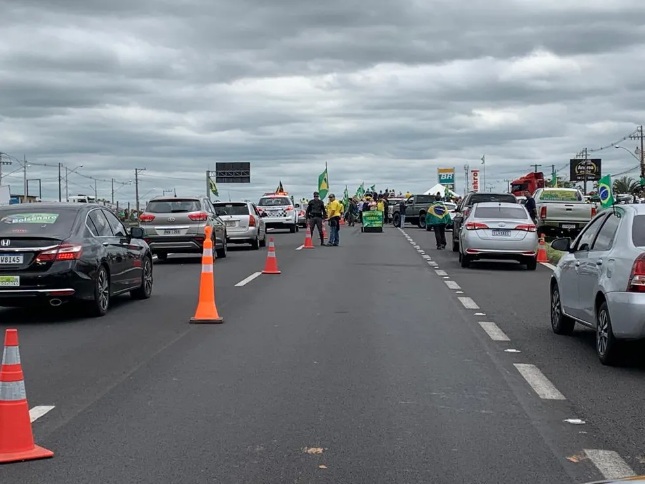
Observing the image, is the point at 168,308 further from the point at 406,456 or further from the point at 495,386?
the point at 406,456

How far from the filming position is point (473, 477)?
5.50 metres

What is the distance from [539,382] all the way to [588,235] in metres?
2.81

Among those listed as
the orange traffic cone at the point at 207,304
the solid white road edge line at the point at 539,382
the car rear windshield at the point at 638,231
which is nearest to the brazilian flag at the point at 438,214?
the orange traffic cone at the point at 207,304

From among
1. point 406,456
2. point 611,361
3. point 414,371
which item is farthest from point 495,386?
point 406,456

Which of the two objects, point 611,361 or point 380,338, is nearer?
point 611,361

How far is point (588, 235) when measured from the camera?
1066cm

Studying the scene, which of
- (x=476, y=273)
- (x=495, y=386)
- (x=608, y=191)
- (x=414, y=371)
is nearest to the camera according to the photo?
(x=495, y=386)

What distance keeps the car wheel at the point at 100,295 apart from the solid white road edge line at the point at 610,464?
8.32 m

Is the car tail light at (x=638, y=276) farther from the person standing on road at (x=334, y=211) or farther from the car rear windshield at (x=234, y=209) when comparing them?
the car rear windshield at (x=234, y=209)

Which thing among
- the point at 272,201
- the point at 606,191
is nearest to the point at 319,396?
the point at 606,191

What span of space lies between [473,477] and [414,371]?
3.43 m

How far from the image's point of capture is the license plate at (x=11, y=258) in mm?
12352

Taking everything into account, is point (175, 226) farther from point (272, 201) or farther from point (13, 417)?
point (272, 201)

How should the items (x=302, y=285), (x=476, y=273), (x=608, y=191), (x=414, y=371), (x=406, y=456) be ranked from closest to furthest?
(x=406, y=456) < (x=414, y=371) < (x=302, y=285) < (x=476, y=273) < (x=608, y=191)
